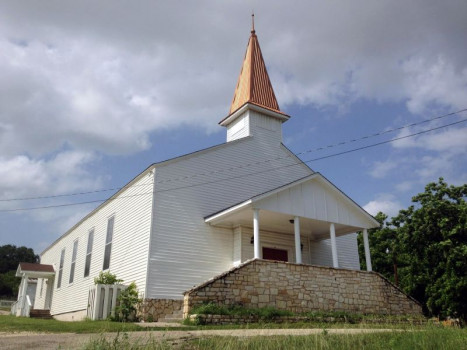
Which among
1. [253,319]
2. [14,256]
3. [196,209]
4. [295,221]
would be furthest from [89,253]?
[14,256]

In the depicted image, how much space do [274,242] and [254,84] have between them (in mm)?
8055

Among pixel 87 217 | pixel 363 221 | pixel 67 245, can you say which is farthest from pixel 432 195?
pixel 67 245

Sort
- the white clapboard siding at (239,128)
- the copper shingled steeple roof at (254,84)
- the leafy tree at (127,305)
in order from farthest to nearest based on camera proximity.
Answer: the copper shingled steeple roof at (254,84), the white clapboard siding at (239,128), the leafy tree at (127,305)

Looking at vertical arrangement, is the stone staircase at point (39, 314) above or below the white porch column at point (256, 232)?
below

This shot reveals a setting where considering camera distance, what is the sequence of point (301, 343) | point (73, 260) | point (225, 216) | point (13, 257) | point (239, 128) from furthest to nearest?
point (13, 257)
point (73, 260)
point (239, 128)
point (225, 216)
point (301, 343)

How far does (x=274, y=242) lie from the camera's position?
1806 cm

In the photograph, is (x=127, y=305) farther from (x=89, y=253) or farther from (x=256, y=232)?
(x=89, y=253)

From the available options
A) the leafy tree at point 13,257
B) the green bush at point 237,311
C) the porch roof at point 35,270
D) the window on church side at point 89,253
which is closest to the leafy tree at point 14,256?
the leafy tree at point 13,257

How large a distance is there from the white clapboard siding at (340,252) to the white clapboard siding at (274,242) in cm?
40

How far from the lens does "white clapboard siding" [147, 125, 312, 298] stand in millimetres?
15305

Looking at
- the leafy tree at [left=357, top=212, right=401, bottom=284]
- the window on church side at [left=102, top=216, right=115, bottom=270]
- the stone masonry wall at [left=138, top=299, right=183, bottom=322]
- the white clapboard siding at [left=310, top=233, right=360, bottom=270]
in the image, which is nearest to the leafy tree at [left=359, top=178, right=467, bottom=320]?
the white clapboard siding at [left=310, top=233, right=360, bottom=270]

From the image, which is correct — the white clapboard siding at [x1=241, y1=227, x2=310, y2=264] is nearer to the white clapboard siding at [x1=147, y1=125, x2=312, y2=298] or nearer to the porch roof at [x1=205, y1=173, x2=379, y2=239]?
the porch roof at [x1=205, y1=173, x2=379, y2=239]

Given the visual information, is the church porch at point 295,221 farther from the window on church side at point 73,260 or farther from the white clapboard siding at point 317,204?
the window on church side at point 73,260

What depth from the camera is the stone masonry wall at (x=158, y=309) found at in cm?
1425
